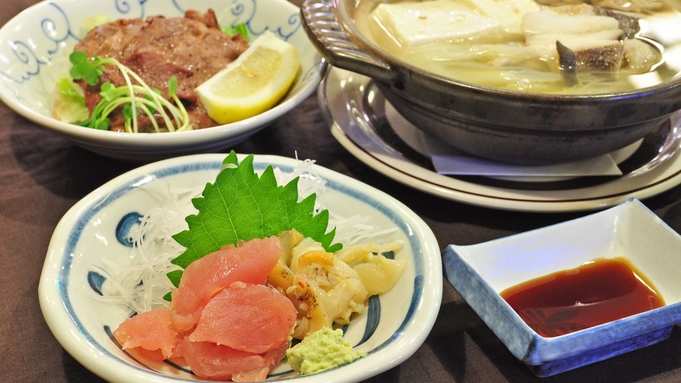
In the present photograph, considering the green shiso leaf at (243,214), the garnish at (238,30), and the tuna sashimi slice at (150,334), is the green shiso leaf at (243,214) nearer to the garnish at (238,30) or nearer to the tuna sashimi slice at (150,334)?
the tuna sashimi slice at (150,334)

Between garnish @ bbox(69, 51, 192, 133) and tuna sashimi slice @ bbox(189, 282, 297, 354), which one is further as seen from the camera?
garnish @ bbox(69, 51, 192, 133)

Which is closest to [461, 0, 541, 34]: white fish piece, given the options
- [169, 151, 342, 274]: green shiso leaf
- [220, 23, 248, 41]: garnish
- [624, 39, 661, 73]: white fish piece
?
[624, 39, 661, 73]: white fish piece

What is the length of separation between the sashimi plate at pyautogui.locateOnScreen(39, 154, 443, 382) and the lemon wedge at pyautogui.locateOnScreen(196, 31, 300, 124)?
0.38 m

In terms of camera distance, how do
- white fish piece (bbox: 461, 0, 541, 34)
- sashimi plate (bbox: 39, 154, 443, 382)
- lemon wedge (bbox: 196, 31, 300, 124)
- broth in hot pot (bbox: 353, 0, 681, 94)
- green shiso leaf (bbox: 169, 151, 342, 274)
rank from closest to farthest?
sashimi plate (bbox: 39, 154, 443, 382), green shiso leaf (bbox: 169, 151, 342, 274), broth in hot pot (bbox: 353, 0, 681, 94), lemon wedge (bbox: 196, 31, 300, 124), white fish piece (bbox: 461, 0, 541, 34)

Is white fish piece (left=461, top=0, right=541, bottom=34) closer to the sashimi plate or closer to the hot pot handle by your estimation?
the hot pot handle

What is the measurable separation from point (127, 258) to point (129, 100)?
64 centimetres

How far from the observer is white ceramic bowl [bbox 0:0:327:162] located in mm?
1664

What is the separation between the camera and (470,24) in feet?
6.58

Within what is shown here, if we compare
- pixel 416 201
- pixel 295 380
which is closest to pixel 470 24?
pixel 416 201

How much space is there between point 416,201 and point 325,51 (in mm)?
536

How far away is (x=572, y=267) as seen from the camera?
60.4 inches

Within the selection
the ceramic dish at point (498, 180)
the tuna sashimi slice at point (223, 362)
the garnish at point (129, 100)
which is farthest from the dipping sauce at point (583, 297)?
the garnish at point (129, 100)

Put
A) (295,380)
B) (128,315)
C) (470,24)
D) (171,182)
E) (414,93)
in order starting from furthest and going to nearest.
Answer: (470,24), (414,93), (171,182), (128,315), (295,380)

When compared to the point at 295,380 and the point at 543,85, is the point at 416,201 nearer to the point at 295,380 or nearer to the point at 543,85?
the point at 543,85
